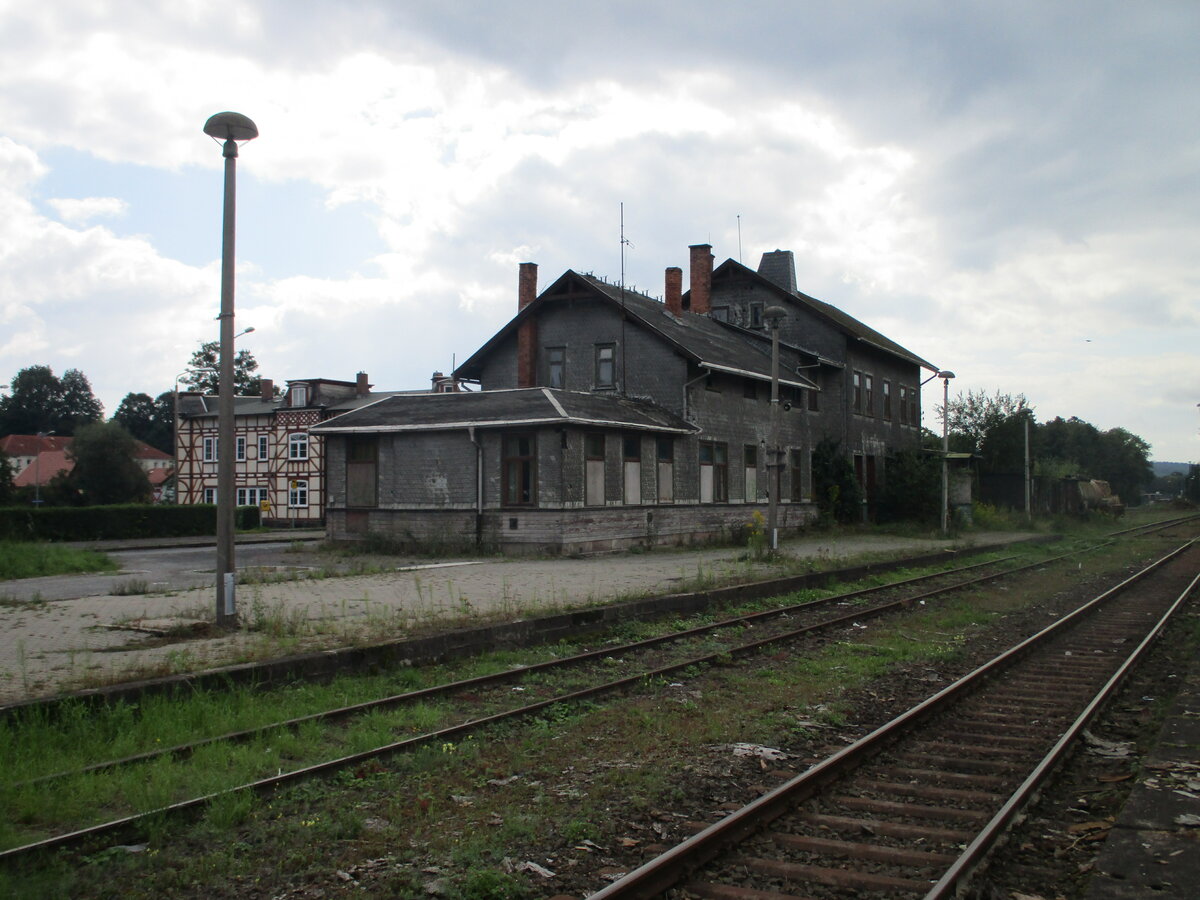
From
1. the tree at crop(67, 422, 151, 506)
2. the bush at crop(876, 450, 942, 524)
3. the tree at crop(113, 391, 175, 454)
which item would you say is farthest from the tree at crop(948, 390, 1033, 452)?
the tree at crop(113, 391, 175, 454)

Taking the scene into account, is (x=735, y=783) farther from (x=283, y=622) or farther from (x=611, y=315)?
(x=611, y=315)

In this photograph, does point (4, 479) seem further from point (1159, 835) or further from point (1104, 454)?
A: point (1104, 454)

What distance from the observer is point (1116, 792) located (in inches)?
246

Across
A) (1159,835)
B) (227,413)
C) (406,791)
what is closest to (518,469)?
(227,413)

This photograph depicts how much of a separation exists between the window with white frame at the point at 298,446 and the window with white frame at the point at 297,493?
1.35 m

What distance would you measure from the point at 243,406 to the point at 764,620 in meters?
50.6

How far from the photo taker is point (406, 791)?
616 centimetres

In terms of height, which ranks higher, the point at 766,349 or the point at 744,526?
the point at 766,349

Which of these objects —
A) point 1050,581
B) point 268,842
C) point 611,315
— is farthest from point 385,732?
point 611,315

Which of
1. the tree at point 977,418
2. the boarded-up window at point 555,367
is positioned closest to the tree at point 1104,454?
the tree at point 977,418

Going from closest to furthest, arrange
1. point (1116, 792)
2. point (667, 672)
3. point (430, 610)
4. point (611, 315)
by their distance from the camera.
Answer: point (1116, 792) → point (667, 672) → point (430, 610) → point (611, 315)

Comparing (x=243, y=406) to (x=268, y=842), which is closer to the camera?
(x=268, y=842)

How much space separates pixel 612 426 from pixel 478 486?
12.2 feet

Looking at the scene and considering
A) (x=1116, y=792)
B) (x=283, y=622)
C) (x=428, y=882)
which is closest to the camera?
(x=428, y=882)
